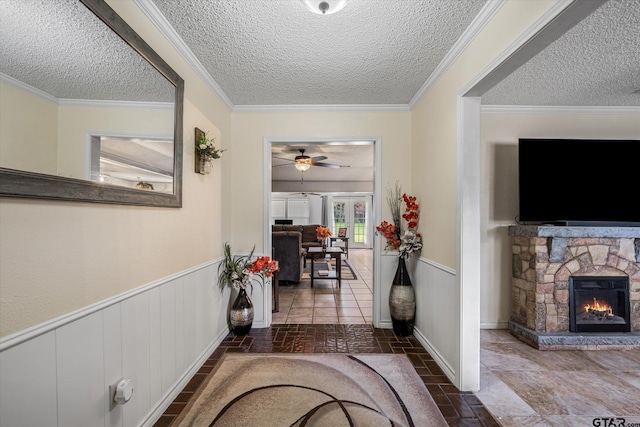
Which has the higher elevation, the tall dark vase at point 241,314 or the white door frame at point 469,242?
the white door frame at point 469,242

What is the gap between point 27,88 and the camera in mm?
966

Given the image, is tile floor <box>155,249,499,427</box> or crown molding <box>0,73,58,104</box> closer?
crown molding <box>0,73,58,104</box>

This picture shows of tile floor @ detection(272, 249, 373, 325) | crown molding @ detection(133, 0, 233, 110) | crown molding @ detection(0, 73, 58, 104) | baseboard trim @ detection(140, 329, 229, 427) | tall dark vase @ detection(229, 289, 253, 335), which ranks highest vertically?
crown molding @ detection(133, 0, 233, 110)

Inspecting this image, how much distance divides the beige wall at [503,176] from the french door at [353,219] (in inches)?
271

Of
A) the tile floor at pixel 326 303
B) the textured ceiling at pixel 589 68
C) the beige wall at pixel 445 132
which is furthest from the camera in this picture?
the tile floor at pixel 326 303

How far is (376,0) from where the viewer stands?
1613 mm

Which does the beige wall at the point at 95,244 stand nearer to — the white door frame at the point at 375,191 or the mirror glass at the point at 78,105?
the mirror glass at the point at 78,105

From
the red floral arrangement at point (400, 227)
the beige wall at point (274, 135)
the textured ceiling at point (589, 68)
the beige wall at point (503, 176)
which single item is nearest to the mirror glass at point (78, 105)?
the beige wall at point (274, 135)

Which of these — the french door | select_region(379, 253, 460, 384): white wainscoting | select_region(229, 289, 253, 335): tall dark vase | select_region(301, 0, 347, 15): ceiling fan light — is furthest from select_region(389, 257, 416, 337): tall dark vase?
the french door

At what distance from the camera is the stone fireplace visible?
2.70m

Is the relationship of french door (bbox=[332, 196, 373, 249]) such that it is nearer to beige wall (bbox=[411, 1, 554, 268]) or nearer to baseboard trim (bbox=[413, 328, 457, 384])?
beige wall (bbox=[411, 1, 554, 268])

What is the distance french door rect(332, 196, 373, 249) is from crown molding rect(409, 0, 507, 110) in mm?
7366

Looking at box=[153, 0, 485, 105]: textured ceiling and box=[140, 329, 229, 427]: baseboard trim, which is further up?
box=[153, 0, 485, 105]: textured ceiling

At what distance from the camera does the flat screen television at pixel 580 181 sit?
9.16ft
